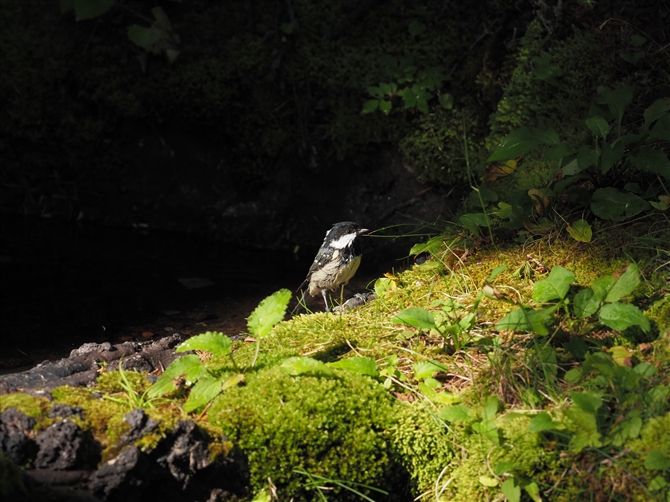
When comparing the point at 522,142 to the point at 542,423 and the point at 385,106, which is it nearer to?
the point at 542,423

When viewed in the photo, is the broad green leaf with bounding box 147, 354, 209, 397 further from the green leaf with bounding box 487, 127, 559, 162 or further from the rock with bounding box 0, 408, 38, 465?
the green leaf with bounding box 487, 127, 559, 162

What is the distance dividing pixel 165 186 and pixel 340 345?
13.8ft

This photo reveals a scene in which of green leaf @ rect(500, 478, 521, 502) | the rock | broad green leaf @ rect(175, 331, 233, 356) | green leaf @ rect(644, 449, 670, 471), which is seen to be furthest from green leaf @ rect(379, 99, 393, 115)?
the rock

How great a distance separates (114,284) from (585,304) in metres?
3.97

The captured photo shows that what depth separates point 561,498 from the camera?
2.62 meters

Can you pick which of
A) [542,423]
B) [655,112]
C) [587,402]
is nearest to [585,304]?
[587,402]

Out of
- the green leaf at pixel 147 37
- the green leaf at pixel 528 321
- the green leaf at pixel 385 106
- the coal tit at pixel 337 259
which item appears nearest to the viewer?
the green leaf at pixel 528 321

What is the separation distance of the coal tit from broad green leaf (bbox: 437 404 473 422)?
1656 mm

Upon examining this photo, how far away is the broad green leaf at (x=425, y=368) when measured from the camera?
3.08 metres

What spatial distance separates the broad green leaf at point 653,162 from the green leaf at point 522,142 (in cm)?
45

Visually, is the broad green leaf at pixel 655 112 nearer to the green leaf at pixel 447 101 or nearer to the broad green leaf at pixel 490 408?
the broad green leaf at pixel 490 408

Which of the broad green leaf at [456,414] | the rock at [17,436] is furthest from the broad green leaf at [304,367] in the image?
the rock at [17,436]

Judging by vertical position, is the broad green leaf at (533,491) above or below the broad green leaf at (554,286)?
below

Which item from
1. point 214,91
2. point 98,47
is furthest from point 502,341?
point 98,47
